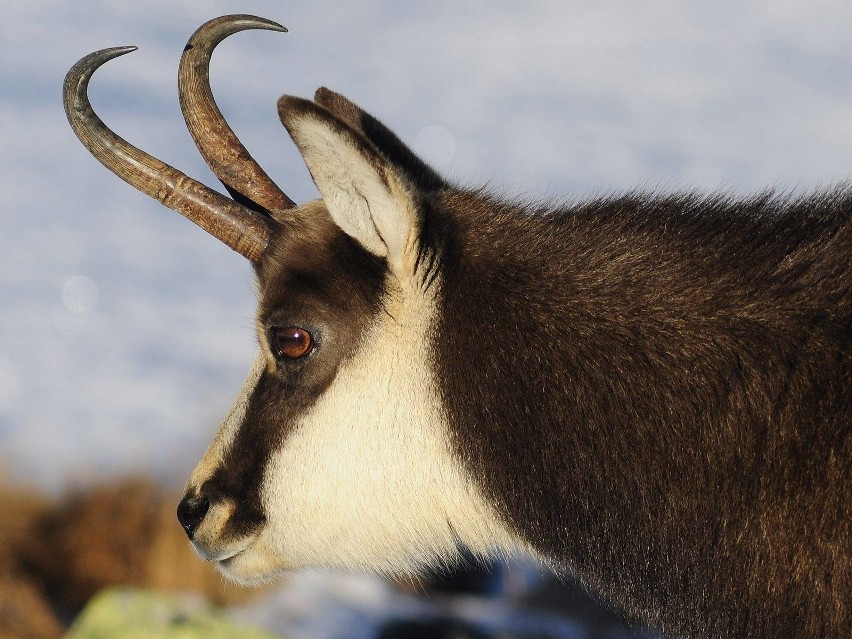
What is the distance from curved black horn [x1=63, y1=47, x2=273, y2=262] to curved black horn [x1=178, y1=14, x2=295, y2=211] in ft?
1.19

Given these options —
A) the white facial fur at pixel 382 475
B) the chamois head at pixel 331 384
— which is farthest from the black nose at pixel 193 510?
the white facial fur at pixel 382 475

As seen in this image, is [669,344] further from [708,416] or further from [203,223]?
[203,223]

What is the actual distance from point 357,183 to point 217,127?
1.33 m

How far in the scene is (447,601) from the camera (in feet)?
27.7

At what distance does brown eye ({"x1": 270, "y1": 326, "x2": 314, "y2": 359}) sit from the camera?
4211 mm

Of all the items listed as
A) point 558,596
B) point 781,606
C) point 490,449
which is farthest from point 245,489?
point 558,596

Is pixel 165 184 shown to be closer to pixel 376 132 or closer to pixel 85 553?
pixel 376 132

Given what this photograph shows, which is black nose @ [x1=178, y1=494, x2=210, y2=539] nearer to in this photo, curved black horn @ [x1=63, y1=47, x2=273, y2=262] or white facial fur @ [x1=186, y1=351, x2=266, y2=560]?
white facial fur @ [x1=186, y1=351, x2=266, y2=560]

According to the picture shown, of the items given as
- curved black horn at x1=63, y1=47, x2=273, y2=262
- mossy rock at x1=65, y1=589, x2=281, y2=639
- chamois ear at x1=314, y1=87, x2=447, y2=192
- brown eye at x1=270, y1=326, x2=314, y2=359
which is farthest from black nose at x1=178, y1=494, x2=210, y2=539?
mossy rock at x1=65, y1=589, x2=281, y2=639

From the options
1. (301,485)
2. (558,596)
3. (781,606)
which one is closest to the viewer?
(781,606)

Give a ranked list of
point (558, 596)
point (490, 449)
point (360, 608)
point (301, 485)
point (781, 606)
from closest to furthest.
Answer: point (781, 606)
point (490, 449)
point (301, 485)
point (360, 608)
point (558, 596)

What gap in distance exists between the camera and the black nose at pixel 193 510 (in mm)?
4488

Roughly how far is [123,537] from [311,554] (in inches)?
209

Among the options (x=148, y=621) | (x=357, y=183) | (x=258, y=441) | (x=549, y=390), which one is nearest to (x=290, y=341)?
(x=258, y=441)
